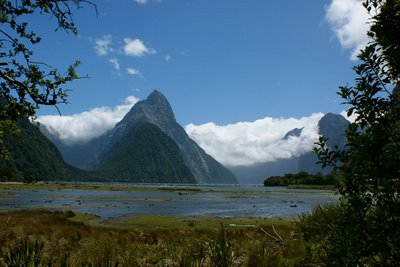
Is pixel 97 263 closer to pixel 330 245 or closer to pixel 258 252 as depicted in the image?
pixel 330 245

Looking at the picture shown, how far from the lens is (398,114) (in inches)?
202

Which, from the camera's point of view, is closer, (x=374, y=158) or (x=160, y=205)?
(x=374, y=158)

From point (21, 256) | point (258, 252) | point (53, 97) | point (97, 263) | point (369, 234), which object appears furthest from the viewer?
point (258, 252)

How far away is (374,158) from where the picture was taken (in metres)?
4.99

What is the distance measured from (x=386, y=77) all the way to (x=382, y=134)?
72cm

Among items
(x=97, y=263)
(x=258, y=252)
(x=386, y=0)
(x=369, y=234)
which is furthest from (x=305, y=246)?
(x=386, y=0)

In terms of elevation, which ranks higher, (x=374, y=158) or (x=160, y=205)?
(x=374, y=158)

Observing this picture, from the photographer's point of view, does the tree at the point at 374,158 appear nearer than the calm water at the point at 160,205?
Yes

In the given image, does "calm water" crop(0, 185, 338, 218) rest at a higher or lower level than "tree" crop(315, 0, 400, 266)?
lower

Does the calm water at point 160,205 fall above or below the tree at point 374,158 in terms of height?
below

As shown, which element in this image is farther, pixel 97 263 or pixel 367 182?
pixel 97 263

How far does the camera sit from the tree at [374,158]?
4.96 meters

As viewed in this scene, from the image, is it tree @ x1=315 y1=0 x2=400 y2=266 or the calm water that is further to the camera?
the calm water

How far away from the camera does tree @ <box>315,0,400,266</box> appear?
496 centimetres
